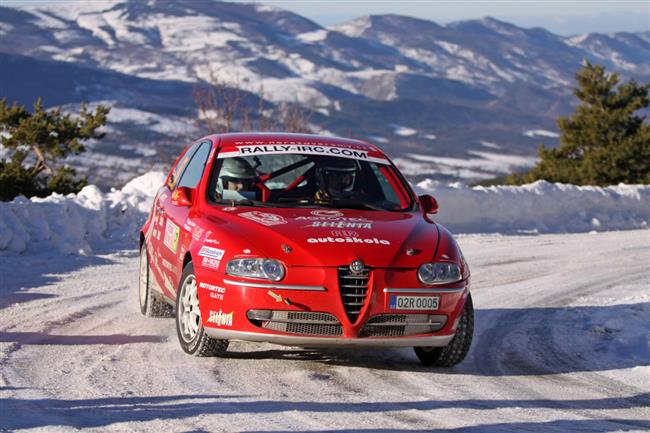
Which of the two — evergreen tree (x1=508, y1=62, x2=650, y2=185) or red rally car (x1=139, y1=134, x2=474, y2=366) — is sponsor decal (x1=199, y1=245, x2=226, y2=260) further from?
evergreen tree (x1=508, y1=62, x2=650, y2=185)

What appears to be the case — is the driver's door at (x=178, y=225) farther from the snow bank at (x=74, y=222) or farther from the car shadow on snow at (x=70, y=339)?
the snow bank at (x=74, y=222)

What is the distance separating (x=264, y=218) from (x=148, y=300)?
2120 millimetres

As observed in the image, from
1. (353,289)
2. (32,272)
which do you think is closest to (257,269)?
(353,289)

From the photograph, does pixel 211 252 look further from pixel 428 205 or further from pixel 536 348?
pixel 536 348

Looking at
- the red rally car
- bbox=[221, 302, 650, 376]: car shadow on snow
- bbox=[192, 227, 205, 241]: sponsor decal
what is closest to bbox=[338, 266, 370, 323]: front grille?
the red rally car

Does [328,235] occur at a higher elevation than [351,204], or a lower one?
higher

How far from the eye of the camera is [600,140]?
52.2 m

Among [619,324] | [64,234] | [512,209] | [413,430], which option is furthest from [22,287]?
[512,209]

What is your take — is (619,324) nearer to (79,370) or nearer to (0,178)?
(79,370)

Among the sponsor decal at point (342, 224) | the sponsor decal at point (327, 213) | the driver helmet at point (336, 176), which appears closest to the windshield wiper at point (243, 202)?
the sponsor decal at point (327, 213)

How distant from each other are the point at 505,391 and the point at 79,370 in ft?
7.98

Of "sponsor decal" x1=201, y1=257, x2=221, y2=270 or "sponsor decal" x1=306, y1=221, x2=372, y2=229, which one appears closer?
"sponsor decal" x1=201, y1=257, x2=221, y2=270

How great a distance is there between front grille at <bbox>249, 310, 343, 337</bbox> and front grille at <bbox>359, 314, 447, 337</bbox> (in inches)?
7.0

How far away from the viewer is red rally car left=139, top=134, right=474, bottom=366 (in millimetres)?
6613
